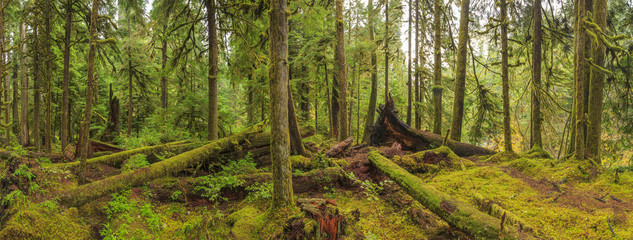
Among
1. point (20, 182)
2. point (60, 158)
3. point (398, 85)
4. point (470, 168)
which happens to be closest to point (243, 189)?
point (20, 182)

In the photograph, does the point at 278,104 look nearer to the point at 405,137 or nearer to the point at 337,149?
the point at 337,149

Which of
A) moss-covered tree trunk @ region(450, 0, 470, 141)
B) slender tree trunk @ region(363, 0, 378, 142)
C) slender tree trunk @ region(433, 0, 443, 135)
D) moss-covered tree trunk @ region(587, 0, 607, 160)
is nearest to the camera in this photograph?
moss-covered tree trunk @ region(587, 0, 607, 160)

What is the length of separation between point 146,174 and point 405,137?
9.62 meters

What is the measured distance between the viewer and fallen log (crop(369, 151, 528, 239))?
11.5 ft

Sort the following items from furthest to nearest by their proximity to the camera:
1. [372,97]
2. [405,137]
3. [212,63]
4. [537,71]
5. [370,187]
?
[372,97]
[405,137]
[212,63]
[537,71]
[370,187]

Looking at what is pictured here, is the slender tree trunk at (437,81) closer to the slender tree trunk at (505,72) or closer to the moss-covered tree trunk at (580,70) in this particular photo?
the slender tree trunk at (505,72)

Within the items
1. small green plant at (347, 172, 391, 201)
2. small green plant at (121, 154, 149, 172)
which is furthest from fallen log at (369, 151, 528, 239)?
small green plant at (121, 154, 149, 172)

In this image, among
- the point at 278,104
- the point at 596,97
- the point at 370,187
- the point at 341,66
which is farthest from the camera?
the point at 341,66

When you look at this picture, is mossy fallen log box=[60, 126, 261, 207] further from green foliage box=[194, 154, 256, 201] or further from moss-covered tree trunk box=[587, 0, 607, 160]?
moss-covered tree trunk box=[587, 0, 607, 160]

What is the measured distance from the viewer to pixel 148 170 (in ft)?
20.1

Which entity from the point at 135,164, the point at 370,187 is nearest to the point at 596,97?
the point at 370,187

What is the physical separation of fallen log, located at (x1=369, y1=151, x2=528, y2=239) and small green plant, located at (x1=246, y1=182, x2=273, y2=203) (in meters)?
2.83

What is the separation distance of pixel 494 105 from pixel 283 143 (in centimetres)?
1137

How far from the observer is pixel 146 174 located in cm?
604
